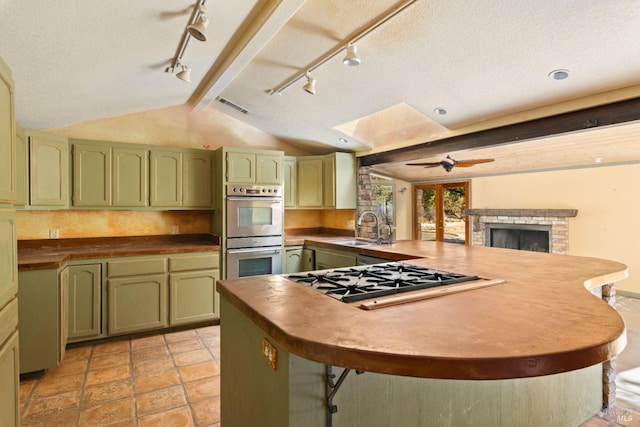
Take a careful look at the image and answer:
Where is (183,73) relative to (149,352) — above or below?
above

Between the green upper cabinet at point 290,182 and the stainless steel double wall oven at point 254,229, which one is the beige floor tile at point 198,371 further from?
the green upper cabinet at point 290,182

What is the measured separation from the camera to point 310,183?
16.0 feet

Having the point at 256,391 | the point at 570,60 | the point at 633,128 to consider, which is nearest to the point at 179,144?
the point at 256,391

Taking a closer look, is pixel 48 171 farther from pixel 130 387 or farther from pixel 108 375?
pixel 130 387

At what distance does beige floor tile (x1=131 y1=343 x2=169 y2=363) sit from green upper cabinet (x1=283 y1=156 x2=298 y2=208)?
230 centimetres

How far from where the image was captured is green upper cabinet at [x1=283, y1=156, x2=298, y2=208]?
4.77 m

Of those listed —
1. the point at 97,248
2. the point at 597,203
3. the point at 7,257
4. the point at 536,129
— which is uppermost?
the point at 536,129

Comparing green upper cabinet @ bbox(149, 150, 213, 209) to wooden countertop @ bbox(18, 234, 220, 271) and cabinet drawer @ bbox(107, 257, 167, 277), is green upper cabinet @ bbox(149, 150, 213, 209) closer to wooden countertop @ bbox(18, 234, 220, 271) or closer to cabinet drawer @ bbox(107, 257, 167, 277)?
wooden countertop @ bbox(18, 234, 220, 271)

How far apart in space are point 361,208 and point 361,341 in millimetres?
3953

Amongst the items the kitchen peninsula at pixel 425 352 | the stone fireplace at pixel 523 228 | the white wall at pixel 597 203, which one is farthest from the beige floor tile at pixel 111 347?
the white wall at pixel 597 203

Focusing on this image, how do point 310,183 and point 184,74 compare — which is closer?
point 184,74

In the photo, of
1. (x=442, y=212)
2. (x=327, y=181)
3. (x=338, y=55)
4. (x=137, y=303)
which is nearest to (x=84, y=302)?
(x=137, y=303)

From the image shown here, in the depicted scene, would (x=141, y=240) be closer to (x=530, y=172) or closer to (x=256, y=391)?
(x=256, y=391)

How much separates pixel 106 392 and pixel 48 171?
82.1 inches
